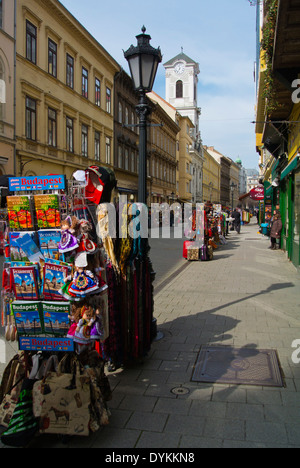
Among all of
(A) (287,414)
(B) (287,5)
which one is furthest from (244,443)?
(B) (287,5)

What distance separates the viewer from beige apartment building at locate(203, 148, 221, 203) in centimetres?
8231

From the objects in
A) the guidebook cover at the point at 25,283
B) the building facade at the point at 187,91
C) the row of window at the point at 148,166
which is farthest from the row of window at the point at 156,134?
the guidebook cover at the point at 25,283

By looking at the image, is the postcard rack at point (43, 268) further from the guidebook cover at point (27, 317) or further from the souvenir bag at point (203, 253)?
the souvenir bag at point (203, 253)

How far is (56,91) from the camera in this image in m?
21.6

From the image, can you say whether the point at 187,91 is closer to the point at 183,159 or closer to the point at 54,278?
the point at 183,159

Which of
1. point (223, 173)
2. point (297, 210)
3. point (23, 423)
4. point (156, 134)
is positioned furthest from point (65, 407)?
point (223, 173)

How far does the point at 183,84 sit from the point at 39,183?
66006 mm

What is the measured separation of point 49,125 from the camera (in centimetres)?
2098

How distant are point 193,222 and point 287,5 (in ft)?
30.4

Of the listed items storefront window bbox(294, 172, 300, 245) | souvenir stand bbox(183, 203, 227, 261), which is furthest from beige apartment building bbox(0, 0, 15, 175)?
storefront window bbox(294, 172, 300, 245)

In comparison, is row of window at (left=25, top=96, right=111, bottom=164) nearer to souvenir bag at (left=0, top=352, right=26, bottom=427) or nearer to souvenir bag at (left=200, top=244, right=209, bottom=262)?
souvenir bag at (left=200, top=244, right=209, bottom=262)

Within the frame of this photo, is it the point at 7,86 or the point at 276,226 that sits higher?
the point at 7,86
